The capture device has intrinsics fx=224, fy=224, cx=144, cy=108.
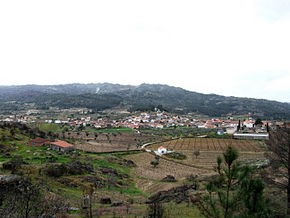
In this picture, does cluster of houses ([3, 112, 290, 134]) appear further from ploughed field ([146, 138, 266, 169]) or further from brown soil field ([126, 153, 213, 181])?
brown soil field ([126, 153, 213, 181])

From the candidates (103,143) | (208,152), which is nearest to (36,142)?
(103,143)

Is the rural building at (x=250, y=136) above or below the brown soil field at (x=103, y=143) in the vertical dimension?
above

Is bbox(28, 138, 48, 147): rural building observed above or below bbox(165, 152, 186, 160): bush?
above

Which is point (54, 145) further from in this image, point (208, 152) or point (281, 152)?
point (281, 152)

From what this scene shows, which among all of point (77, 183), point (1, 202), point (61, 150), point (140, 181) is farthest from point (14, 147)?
point (1, 202)

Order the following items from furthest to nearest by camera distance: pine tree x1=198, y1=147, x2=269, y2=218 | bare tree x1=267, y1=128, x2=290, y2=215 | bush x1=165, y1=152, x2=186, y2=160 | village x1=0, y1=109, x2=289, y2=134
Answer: village x1=0, y1=109, x2=289, y2=134 < bush x1=165, y1=152, x2=186, y2=160 < bare tree x1=267, y1=128, x2=290, y2=215 < pine tree x1=198, y1=147, x2=269, y2=218

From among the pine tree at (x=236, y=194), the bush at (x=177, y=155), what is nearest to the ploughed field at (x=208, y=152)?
the bush at (x=177, y=155)

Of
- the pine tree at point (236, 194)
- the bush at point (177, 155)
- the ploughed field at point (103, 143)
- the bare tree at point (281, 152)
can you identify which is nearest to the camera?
the pine tree at point (236, 194)

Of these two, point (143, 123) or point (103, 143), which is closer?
point (103, 143)

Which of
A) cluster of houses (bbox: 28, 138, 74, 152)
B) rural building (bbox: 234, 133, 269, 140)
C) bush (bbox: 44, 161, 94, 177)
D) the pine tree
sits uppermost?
the pine tree

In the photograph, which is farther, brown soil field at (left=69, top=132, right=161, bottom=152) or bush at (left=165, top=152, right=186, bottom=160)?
brown soil field at (left=69, top=132, right=161, bottom=152)

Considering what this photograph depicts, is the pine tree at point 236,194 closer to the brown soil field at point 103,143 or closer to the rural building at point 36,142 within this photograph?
the rural building at point 36,142

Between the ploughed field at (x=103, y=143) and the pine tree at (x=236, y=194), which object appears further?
the ploughed field at (x=103, y=143)

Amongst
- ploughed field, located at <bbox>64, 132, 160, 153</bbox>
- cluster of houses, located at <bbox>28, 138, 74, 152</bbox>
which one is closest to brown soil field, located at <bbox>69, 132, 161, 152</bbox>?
ploughed field, located at <bbox>64, 132, 160, 153</bbox>
